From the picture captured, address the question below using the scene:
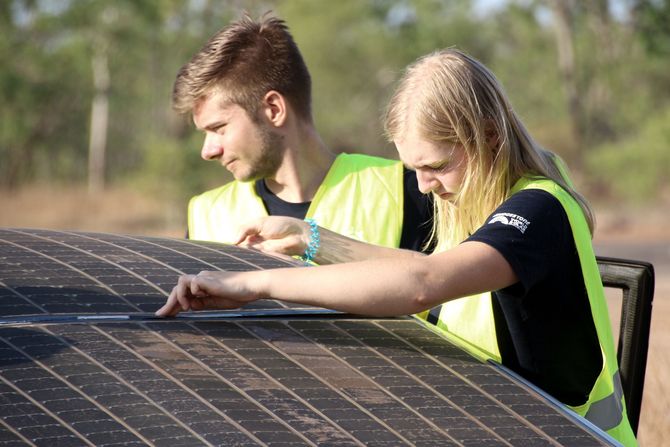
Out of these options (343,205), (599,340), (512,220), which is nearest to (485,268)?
(512,220)

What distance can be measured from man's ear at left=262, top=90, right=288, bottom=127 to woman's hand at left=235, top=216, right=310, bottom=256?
1181 mm

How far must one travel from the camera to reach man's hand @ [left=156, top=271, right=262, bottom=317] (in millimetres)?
1929

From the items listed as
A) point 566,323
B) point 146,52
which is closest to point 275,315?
point 566,323

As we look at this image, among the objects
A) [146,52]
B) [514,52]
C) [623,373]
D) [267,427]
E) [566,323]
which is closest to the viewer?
[267,427]

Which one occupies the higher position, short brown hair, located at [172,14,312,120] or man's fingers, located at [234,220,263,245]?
short brown hair, located at [172,14,312,120]

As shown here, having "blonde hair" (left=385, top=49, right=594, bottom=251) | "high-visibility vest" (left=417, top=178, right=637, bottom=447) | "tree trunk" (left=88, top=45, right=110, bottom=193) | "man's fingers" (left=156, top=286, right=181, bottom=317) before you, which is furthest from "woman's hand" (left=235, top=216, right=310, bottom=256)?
"tree trunk" (left=88, top=45, right=110, bottom=193)

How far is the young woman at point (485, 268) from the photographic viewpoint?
2020 mm

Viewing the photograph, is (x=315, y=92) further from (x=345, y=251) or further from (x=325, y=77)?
(x=345, y=251)

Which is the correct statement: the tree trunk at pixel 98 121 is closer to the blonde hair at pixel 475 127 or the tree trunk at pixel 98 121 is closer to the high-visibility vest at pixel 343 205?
the high-visibility vest at pixel 343 205

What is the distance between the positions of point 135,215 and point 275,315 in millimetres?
25352

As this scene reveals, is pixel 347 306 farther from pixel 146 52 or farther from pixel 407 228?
pixel 146 52

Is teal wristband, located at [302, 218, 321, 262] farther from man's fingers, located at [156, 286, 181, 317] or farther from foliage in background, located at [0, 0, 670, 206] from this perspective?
foliage in background, located at [0, 0, 670, 206]

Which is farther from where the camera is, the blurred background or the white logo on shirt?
the blurred background

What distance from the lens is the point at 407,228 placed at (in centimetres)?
347
